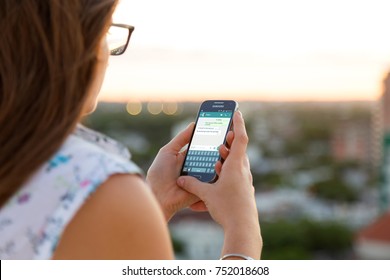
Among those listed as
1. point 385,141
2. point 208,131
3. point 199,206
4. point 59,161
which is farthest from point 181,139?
point 385,141

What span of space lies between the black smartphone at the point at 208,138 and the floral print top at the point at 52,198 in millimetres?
440

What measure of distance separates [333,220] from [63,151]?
107ft

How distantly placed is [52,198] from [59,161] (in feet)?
0.10

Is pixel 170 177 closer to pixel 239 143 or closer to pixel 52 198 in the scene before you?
pixel 239 143

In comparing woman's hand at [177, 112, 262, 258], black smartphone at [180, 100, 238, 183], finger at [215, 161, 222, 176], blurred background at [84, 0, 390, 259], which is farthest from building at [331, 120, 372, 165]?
woman's hand at [177, 112, 262, 258]

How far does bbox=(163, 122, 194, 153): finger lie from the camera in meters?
1.15

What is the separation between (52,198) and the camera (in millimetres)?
598

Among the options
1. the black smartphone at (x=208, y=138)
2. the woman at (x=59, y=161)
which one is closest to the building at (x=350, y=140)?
the black smartphone at (x=208, y=138)

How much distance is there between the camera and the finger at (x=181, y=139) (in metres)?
1.15

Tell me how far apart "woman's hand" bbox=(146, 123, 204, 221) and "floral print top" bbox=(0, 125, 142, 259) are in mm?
424

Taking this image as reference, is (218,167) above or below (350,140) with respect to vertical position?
above

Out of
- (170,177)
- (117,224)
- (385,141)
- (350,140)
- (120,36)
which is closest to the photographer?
(117,224)

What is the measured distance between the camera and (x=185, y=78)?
71.5 feet

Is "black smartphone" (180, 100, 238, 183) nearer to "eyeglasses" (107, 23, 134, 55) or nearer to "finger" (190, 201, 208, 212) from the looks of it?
"finger" (190, 201, 208, 212)
